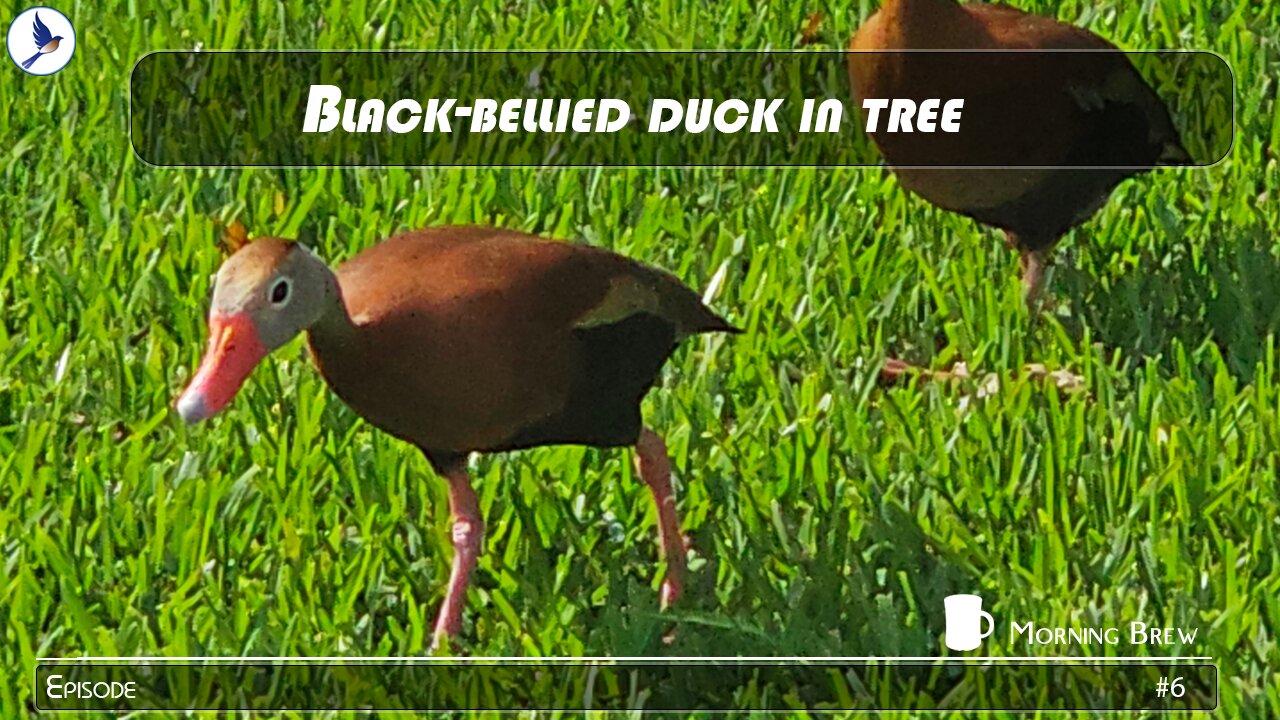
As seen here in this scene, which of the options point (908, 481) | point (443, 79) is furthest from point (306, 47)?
point (908, 481)

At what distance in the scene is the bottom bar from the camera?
2.35 metres

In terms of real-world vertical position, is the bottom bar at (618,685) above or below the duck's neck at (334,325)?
below

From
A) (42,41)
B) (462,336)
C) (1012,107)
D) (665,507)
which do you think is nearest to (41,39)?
(42,41)

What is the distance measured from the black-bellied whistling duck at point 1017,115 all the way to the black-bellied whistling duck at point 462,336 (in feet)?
1.26

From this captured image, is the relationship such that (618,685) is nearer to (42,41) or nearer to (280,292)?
(280,292)

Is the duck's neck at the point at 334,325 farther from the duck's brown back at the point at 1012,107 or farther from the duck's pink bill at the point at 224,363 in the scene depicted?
the duck's brown back at the point at 1012,107

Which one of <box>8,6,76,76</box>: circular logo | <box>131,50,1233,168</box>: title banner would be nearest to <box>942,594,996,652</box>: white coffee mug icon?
<box>131,50,1233,168</box>: title banner

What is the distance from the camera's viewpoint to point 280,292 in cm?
219

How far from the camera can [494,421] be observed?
2.32m

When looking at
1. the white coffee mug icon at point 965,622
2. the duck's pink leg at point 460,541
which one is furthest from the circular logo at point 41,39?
the white coffee mug icon at point 965,622

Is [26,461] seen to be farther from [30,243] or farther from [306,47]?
[306,47]

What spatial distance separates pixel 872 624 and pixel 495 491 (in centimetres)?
45

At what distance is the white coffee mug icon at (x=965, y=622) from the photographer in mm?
2391

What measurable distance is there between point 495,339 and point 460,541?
0.26 m
